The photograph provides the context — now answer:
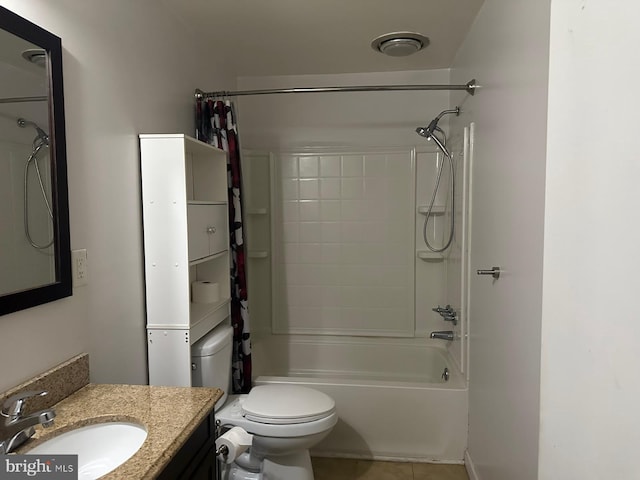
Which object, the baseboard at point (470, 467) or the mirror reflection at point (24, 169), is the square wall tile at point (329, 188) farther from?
the mirror reflection at point (24, 169)

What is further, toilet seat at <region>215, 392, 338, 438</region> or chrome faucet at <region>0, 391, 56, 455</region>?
toilet seat at <region>215, 392, 338, 438</region>

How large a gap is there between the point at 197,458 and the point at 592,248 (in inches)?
45.7

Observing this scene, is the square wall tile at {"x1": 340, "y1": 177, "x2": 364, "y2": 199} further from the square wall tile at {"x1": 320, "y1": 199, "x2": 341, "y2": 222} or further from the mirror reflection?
the mirror reflection

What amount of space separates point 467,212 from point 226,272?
54.8 inches

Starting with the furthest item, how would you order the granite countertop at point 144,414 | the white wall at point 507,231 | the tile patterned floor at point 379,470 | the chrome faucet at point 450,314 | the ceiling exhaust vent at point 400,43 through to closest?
the chrome faucet at point 450,314 → the ceiling exhaust vent at point 400,43 → the tile patterned floor at point 379,470 → the white wall at point 507,231 → the granite countertop at point 144,414

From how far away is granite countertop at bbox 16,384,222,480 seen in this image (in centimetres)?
101

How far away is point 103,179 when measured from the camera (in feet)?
5.32

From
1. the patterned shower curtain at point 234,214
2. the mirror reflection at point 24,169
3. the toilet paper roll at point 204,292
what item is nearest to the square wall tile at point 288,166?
the patterned shower curtain at point 234,214

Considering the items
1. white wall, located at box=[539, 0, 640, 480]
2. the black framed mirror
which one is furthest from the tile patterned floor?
white wall, located at box=[539, 0, 640, 480]

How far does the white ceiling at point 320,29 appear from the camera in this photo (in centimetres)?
214

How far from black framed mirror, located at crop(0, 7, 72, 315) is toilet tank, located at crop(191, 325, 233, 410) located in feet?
2.34

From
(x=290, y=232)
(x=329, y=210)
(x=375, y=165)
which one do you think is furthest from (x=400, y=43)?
(x=290, y=232)

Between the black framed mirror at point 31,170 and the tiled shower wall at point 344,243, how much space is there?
6.68ft

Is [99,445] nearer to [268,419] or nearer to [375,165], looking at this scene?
[268,419]
